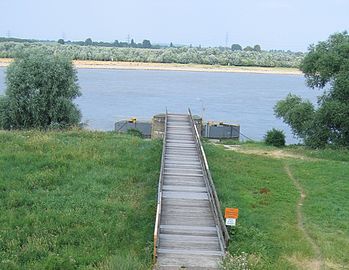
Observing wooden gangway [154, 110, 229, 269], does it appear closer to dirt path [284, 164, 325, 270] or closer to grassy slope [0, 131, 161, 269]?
grassy slope [0, 131, 161, 269]

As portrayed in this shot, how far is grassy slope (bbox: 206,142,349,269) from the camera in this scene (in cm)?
1427

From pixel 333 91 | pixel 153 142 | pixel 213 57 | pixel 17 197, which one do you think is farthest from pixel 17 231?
pixel 213 57

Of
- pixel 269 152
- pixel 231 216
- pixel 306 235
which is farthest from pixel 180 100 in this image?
pixel 231 216

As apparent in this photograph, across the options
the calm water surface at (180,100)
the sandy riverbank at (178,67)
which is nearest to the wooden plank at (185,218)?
the calm water surface at (180,100)

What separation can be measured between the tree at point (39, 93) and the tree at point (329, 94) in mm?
16227

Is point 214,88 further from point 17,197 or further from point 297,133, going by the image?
point 17,197

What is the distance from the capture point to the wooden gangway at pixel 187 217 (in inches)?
522

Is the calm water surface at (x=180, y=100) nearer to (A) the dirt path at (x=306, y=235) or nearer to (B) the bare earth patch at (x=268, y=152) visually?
(B) the bare earth patch at (x=268, y=152)

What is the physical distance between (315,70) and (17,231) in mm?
24018

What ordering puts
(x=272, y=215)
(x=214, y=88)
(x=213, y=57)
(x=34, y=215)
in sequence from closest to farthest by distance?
1. (x=34, y=215)
2. (x=272, y=215)
3. (x=214, y=88)
4. (x=213, y=57)

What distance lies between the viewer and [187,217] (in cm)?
1614

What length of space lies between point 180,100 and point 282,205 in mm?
64883

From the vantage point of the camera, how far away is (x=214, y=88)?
10594cm

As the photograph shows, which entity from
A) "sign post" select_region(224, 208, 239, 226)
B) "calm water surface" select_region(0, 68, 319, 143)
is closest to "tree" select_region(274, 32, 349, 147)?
"calm water surface" select_region(0, 68, 319, 143)
